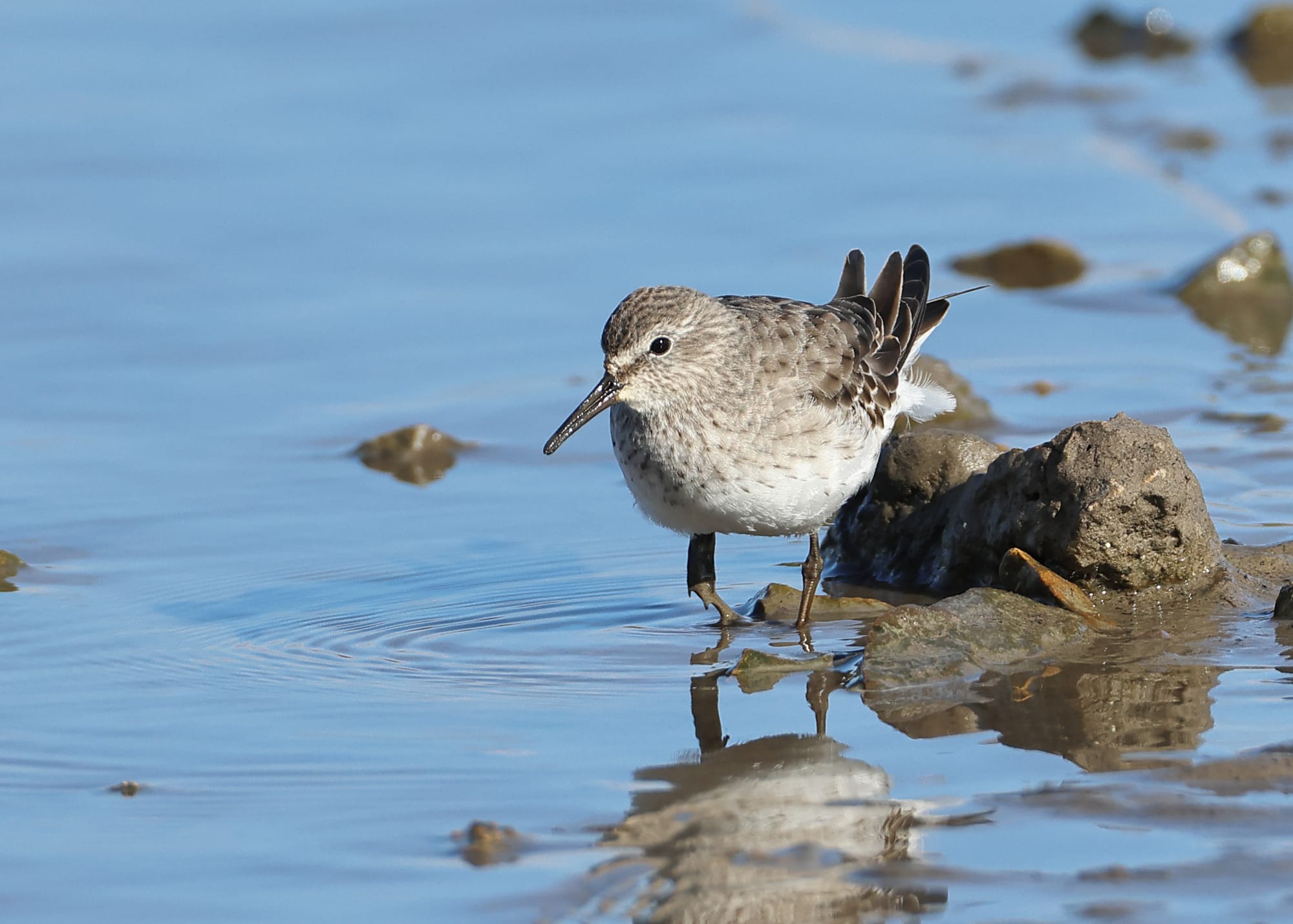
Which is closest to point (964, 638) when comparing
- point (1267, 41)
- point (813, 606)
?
point (813, 606)

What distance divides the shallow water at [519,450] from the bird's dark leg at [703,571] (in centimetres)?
10

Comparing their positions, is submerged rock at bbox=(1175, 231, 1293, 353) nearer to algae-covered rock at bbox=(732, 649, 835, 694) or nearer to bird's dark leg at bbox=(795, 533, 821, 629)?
bird's dark leg at bbox=(795, 533, 821, 629)

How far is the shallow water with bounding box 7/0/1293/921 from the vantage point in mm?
5062

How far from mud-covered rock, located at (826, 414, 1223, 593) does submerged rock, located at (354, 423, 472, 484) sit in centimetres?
282

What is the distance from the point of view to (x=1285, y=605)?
6922 millimetres

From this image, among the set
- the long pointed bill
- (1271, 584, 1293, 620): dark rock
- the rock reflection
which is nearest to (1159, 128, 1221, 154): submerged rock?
(1271, 584, 1293, 620): dark rock

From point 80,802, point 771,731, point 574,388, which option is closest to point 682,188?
point 574,388

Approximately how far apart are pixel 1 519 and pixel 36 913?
4.25 m

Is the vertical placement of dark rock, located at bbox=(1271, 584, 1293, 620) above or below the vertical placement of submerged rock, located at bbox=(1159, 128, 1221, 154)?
below

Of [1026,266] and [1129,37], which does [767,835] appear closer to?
[1026,266]

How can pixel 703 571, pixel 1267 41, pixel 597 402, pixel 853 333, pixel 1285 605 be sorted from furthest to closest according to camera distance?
pixel 1267 41
pixel 853 333
pixel 703 571
pixel 597 402
pixel 1285 605

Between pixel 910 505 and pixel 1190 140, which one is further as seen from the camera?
pixel 1190 140

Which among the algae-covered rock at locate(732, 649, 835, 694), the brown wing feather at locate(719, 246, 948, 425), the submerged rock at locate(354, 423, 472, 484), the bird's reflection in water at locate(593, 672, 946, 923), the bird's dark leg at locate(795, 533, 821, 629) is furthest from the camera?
the submerged rock at locate(354, 423, 472, 484)

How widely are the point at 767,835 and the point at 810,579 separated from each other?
8.54 ft
